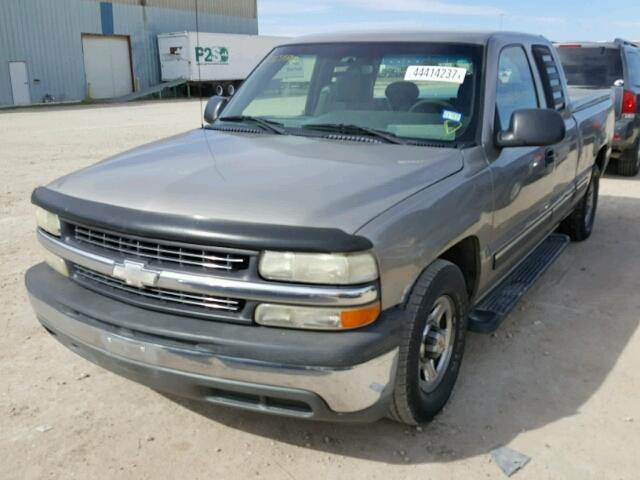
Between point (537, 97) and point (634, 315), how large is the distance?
165cm

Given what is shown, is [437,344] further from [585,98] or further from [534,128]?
[585,98]

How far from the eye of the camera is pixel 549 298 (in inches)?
185

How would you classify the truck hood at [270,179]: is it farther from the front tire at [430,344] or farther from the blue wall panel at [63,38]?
the blue wall panel at [63,38]

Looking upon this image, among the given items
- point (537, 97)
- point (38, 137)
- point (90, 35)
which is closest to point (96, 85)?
point (90, 35)

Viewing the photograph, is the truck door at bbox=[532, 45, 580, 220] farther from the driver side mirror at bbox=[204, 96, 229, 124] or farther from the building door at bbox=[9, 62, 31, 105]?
the building door at bbox=[9, 62, 31, 105]

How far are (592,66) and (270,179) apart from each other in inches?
321

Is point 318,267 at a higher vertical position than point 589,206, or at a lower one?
higher

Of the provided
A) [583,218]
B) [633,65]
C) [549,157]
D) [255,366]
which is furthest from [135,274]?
[633,65]

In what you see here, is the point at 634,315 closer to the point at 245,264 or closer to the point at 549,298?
the point at 549,298

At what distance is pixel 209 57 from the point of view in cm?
3519

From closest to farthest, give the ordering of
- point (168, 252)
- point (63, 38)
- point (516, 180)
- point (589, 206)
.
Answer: point (168, 252)
point (516, 180)
point (589, 206)
point (63, 38)

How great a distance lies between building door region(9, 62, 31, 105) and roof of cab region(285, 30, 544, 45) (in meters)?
29.6

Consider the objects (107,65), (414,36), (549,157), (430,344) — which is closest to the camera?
(430,344)

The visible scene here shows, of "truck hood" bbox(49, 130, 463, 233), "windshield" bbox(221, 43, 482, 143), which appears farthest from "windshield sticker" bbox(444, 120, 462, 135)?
"truck hood" bbox(49, 130, 463, 233)
